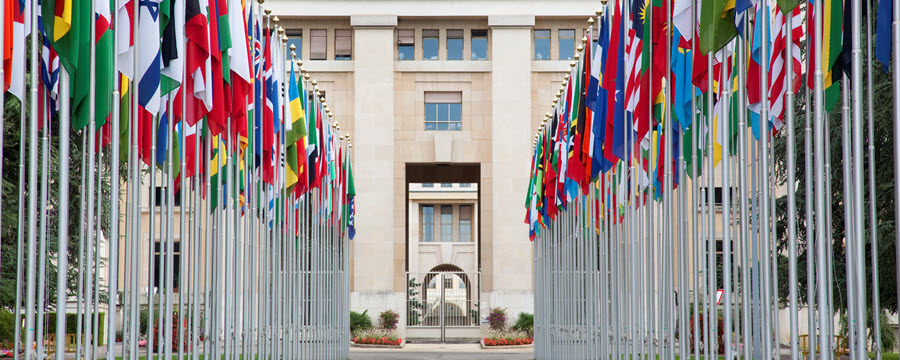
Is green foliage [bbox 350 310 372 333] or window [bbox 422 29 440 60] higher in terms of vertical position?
window [bbox 422 29 440 60]

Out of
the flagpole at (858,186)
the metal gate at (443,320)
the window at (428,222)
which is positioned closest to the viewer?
the flagpole at (858,186)

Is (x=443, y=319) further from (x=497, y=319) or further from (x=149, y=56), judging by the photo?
(x=149, y=56)

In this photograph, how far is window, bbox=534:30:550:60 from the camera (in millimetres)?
49031

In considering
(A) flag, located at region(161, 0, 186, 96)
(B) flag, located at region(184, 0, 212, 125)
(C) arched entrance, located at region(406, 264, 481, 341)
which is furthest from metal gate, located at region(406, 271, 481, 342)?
(A) flag, located at region(161, 0, 186, 96)

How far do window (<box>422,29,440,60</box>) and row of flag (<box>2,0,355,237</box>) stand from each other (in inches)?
1181

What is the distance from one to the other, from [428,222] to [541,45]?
30242 mm

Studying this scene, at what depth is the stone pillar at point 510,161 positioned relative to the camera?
46.3 metres

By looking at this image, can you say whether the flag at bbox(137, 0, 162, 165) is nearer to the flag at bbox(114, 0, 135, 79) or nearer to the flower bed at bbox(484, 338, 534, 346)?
the flag at bbox(114, 0, 135, 79)

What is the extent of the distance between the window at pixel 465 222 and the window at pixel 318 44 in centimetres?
2905

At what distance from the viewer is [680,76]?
12656mm

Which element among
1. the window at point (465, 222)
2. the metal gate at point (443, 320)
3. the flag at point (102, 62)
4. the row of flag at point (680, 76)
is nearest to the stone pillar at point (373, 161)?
the metal gate at point (443, 320)

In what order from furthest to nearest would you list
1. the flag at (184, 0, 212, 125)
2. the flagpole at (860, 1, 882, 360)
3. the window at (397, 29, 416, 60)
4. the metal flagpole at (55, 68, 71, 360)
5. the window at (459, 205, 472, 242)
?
the window at (459, 205, 472, 242)
the window at (397, 29, 416, 60)
the flag at (184, 0, 212, 125)
the metal flagpole at (55, 68, 71, 360)
the flagpole at (860, 1, 882, 360)

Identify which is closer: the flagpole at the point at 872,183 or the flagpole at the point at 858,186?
the flagpole at the point at 858,186

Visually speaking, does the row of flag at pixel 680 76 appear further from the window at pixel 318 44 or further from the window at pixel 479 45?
the window at pixel 318 44
